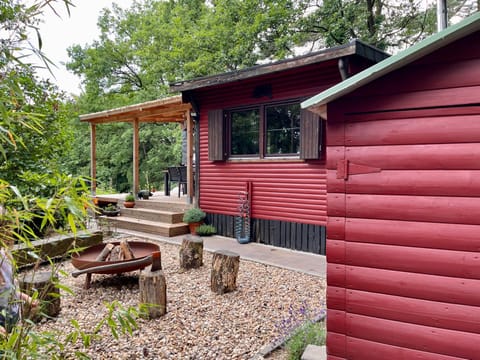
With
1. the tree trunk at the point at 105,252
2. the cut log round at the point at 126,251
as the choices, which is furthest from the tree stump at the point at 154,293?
the tree trunk at the point at 105,252

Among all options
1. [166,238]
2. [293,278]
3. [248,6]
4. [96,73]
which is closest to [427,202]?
[293,278]

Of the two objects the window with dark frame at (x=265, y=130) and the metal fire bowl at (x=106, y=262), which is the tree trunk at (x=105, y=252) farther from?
the window with dark frame at (x=265, y=130)

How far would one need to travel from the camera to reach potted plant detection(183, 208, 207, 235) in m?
7.25

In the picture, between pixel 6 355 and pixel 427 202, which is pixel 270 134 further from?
pixel 6 355

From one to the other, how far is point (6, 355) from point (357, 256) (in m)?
1.78

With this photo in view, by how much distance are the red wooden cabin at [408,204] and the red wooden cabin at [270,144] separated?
3087 millimetres

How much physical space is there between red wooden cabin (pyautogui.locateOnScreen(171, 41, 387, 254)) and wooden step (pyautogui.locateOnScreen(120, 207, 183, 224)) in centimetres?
69

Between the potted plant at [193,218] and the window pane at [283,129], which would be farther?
the potted plant at [193,218]

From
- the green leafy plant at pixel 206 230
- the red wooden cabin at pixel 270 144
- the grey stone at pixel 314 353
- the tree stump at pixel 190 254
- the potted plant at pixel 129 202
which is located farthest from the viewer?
the potted plant at pixel 129 202

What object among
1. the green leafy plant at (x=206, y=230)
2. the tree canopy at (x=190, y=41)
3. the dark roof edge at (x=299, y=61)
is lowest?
the green leafy plant at (x=206, y=230)

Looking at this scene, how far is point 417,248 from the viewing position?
1.84 m

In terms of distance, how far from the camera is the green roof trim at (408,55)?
64.9 inches

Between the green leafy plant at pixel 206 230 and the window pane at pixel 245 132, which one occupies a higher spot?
the window pane at pixel 245 132

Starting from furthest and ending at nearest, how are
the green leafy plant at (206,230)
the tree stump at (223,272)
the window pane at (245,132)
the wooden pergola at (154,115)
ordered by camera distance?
the wooden pergola at (154,115), the green leafy plant at (206,230), the window pane at (245,132), the tree stump at (223,272)
